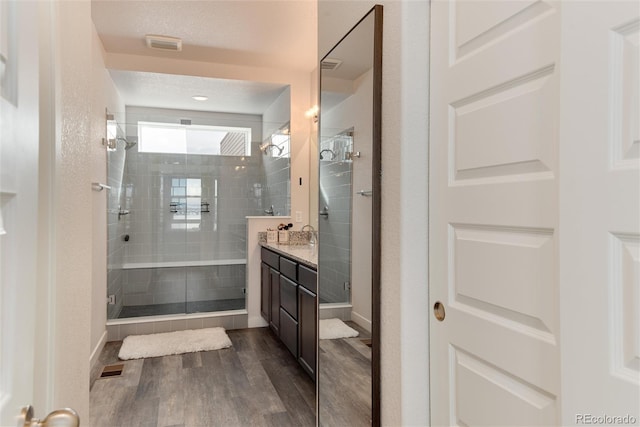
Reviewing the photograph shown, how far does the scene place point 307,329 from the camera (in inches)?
111

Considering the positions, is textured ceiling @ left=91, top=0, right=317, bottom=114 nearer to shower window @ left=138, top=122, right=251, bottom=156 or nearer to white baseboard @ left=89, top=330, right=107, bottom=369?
shower window @ left=138, top=122, right=251, bottom=156

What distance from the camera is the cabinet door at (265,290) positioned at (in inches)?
157

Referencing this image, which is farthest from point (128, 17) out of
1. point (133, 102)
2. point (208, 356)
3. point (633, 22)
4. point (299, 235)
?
point (633, 22)

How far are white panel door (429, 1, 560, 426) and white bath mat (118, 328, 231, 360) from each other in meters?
2.77

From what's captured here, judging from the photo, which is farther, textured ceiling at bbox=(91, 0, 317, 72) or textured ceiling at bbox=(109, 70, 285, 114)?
textured ceiling at bbox=(109, 70, 285, 114)

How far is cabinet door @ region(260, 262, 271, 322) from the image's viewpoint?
3.98 meters

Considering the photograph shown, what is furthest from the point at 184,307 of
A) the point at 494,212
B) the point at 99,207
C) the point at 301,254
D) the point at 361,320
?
the point at 494,212

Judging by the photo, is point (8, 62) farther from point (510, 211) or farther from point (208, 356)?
point (208, 356)

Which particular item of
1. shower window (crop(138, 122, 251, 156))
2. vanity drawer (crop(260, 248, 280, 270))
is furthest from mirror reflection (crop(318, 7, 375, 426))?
shower window (crop(138, 122, 251, 156))

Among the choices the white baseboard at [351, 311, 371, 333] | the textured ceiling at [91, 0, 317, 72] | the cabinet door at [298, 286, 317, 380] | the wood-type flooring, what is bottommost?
the wood-type flooring

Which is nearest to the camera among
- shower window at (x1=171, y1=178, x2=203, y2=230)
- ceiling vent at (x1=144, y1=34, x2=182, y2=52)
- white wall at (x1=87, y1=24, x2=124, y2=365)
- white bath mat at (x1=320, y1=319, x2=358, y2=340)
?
white bath mat at (x1=320, y1=319, x2=358, y2=340)

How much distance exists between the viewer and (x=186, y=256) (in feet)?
15.4

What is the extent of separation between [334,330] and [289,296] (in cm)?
129

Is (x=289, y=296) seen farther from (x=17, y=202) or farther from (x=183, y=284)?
(x=17, y=202)
